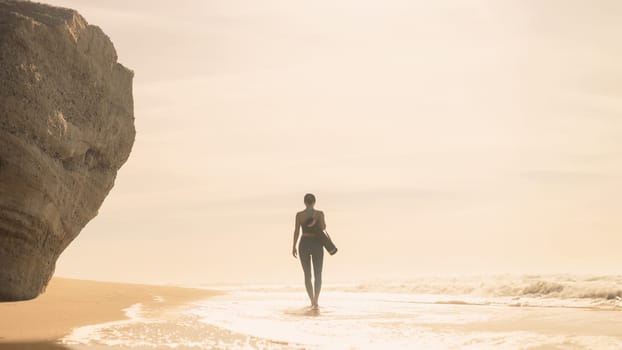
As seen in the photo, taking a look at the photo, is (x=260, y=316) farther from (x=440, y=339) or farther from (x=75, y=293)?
(x=75, y=293)

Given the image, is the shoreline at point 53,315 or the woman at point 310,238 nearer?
the shoreline at point 53,315

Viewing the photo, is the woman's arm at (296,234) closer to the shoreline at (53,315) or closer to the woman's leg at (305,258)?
the woman's leg at (305,258)

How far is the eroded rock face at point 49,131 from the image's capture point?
7609 millimetres

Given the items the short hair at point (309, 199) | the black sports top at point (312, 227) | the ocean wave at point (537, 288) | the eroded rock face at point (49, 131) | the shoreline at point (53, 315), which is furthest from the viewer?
the ocean wave at point (537, 288)

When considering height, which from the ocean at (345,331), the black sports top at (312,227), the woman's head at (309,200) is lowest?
the ocean at (345,331)

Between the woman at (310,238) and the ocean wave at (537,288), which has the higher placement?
the woman at (310,238)

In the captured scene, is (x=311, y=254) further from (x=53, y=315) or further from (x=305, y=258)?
(x=53, y=315)

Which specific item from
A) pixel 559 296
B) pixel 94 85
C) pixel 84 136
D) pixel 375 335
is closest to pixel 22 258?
pixel 84 136

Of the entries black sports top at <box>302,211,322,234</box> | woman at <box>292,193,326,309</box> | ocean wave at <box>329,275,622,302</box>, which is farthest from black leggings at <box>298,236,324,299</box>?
ocean wave at <box>329,275,622,302</box>

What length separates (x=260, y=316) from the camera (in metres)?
8.14

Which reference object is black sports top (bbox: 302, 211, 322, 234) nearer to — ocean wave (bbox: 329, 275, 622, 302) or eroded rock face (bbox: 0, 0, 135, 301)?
eroded rock face (bbox: 0, 0, 135, 301)

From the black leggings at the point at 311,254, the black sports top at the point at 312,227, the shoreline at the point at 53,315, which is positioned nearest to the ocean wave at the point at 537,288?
the black leggings at the point at 311,254

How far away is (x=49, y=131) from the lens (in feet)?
26.2

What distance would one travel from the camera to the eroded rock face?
7.61 m
